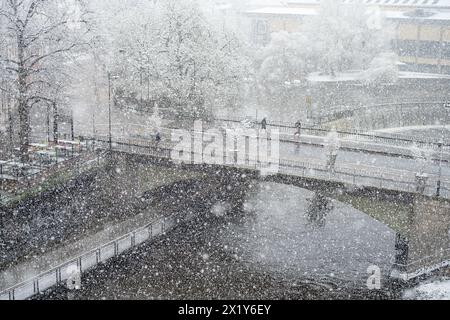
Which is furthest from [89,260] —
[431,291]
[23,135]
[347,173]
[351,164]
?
[431,291]

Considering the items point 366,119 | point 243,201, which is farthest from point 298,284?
point 366,119

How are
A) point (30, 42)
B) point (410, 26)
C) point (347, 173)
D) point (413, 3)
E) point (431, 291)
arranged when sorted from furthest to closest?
point (413, 3), point (410, 26), point (30, 42), point (347, 173), point (431, 291)

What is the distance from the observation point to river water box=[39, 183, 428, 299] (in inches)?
1206

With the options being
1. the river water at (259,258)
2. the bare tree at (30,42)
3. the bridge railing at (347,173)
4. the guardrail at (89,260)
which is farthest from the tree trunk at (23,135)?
the river water at (259,258)

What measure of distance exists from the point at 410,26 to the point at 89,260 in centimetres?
6326

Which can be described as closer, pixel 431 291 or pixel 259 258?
pixel 431 291

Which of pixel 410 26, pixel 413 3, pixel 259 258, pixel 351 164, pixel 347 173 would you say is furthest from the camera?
pixel 413 3

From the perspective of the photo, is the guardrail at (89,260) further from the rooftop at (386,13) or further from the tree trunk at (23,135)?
the rooftop at (386,13)

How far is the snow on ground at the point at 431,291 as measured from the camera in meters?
28.6

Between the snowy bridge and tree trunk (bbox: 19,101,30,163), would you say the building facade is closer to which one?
the snowy bridge

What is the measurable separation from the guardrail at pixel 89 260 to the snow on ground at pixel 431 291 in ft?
46.7

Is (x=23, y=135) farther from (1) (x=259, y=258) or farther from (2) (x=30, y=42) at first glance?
(1) (x=259, y=258)

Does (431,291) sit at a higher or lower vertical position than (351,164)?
lower

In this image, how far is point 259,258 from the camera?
114 ft
